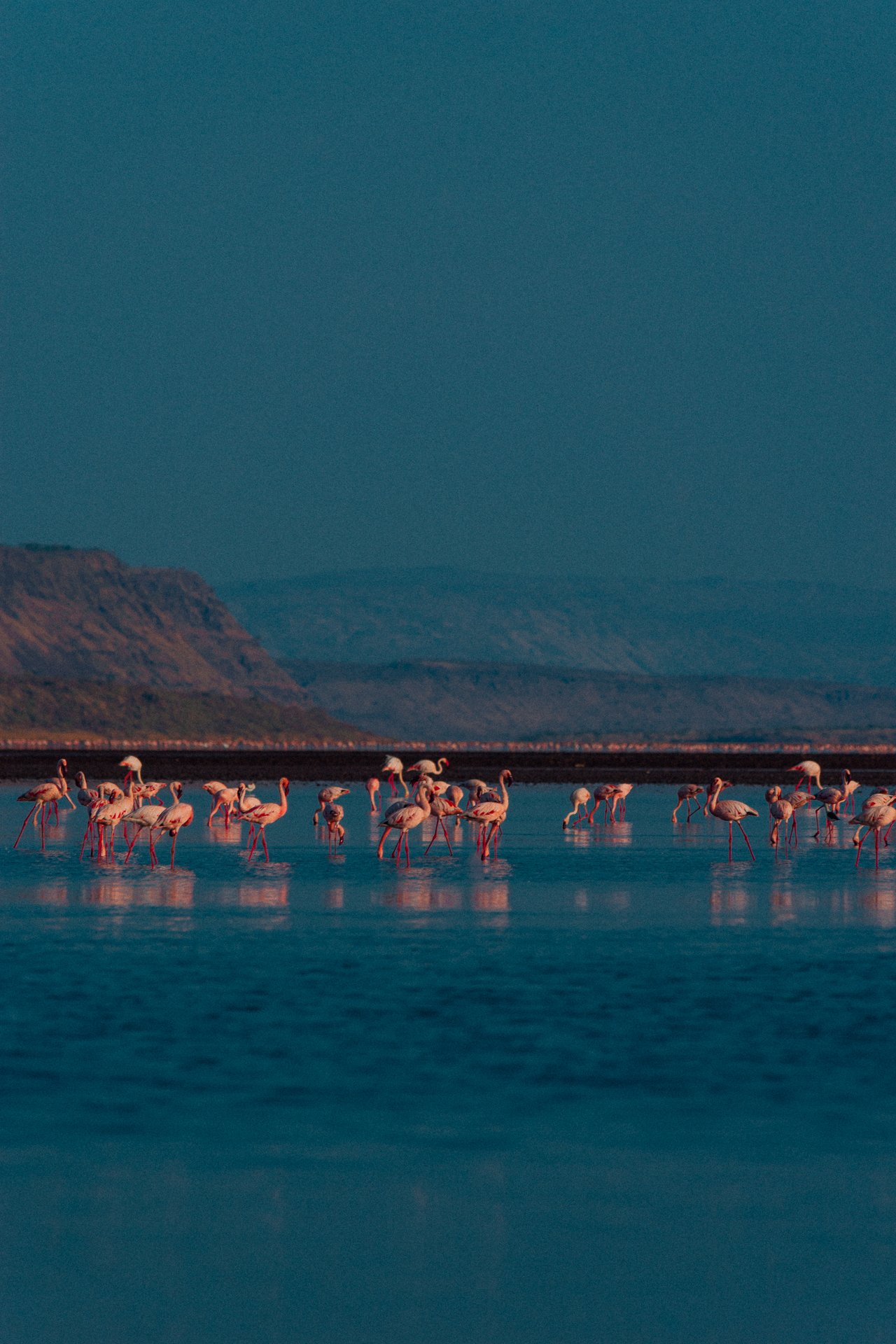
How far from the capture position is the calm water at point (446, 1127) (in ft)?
34.4

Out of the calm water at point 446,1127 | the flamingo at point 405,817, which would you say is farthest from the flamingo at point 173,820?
the calm water at point 446,1127

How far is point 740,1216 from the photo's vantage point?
11.9 metres

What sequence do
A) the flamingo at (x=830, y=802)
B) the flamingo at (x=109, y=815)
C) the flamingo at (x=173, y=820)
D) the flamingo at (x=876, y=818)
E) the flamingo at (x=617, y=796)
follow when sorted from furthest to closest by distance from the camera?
the flamingo at (x=617, y=796)
the flamingo at (x=830, y=802)
the flamingo at (x=876, y=818)
the flamingo at (x=109, y=815)
the flamingo at (x=173, y=820)

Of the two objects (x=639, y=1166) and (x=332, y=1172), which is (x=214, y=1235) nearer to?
(x=332, y=1172)

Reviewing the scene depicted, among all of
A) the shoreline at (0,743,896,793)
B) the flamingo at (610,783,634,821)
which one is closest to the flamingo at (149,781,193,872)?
the flamingo at (610,783,634,821)

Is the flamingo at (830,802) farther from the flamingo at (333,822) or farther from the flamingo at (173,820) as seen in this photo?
the flamingo at (173,820)

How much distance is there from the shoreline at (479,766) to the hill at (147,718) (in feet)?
178

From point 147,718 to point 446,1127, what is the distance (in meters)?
161

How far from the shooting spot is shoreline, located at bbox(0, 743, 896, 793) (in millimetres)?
78438

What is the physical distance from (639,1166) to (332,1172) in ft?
6.86

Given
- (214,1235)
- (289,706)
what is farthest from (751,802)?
(289,706)

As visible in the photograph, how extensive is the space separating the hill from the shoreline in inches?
2132

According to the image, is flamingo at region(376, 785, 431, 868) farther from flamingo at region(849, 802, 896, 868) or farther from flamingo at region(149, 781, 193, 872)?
flamingo at region(849, 802, 896, 868)

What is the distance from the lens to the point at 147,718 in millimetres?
172500
